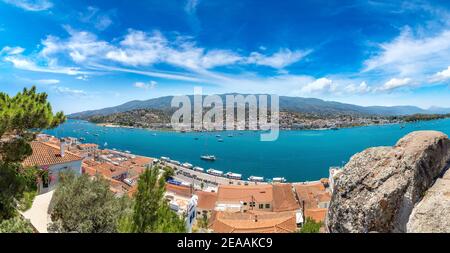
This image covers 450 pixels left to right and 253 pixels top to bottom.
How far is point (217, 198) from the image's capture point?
115 ft

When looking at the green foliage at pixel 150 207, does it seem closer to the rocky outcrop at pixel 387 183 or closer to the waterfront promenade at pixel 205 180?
the rocky outcrop at pixel 387 183

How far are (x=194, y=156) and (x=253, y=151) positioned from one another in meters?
18.9

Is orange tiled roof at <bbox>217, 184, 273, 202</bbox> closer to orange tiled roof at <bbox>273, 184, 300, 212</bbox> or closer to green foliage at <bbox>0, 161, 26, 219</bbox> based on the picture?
orange tiled roof at <bbox>273, 184, 300, 212</bbox>

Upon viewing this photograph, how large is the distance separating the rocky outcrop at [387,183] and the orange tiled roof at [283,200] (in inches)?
1230

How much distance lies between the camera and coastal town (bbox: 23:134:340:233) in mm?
15498

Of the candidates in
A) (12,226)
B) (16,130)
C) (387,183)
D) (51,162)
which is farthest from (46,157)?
(387,183)

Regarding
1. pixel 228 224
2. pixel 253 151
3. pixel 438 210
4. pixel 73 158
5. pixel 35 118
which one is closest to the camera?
pixel 438 210

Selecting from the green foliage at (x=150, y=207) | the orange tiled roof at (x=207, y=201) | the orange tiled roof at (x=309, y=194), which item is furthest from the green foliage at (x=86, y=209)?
the orange tiled roof at (x=309, y=194)

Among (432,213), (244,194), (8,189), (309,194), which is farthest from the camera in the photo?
(309,194)

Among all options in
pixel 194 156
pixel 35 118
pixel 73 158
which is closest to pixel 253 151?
pixel 194 156

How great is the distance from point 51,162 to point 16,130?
32.7ft

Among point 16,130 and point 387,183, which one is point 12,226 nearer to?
Answer: point 16,130
